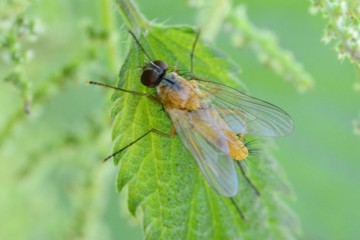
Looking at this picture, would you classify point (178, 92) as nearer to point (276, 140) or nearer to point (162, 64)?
point (162, 64)

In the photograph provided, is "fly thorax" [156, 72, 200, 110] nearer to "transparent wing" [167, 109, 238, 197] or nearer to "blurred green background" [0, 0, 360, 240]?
"transparent wing" [167, 109, 238, 197]

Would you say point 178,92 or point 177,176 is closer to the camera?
point 177,176

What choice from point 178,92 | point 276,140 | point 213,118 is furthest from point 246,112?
point 276,140

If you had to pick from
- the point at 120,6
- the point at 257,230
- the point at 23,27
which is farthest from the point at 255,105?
the point at 23,27

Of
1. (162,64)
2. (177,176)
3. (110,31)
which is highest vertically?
(110,31)

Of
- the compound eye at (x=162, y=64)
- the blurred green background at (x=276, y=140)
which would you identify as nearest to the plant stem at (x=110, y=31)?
the compound eye at (x=162, y=64)

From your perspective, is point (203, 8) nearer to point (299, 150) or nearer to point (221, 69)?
point (221, 69)

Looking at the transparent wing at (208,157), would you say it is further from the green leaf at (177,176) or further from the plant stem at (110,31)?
the plant stem at (110,31)
